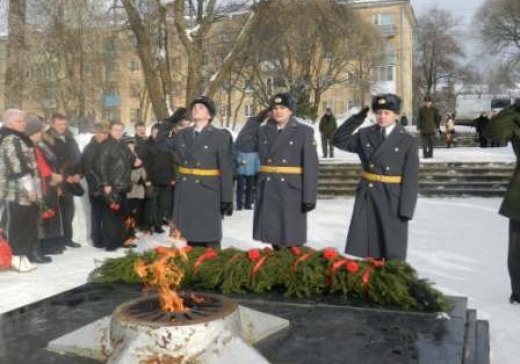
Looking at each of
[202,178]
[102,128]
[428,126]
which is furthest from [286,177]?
[428,126]

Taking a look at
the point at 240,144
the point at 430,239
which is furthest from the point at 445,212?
the point at 240,144

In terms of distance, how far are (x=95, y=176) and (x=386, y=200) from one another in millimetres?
4428

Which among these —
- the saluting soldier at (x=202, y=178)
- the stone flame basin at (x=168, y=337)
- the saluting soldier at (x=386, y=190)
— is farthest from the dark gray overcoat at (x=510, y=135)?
the stone flame basin at (x=168, y=337)

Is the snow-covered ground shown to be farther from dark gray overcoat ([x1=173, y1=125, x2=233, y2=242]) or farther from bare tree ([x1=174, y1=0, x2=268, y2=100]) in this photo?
bare tree ([x1=174, y1=0, x2=268, y2=100])

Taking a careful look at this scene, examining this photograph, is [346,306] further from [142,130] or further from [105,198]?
[142,130]

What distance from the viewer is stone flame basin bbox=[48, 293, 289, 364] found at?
10.3 ft

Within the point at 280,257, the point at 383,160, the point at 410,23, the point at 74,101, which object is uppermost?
the point at 410,23

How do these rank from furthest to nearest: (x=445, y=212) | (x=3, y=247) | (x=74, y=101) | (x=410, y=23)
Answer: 1. (x=410, y=23)
2. (x=74, y=101)
3. (x=445, y=212)
4. (x=3, y=247)

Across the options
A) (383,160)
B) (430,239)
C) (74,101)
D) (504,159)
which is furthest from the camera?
(74,101)

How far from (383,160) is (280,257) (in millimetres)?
1340

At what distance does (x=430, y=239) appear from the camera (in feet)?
29.8

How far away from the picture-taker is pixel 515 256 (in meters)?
5.52

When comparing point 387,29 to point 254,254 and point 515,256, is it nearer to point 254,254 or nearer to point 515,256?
point 515,256

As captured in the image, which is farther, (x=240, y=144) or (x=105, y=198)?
(x=105, y=198)
